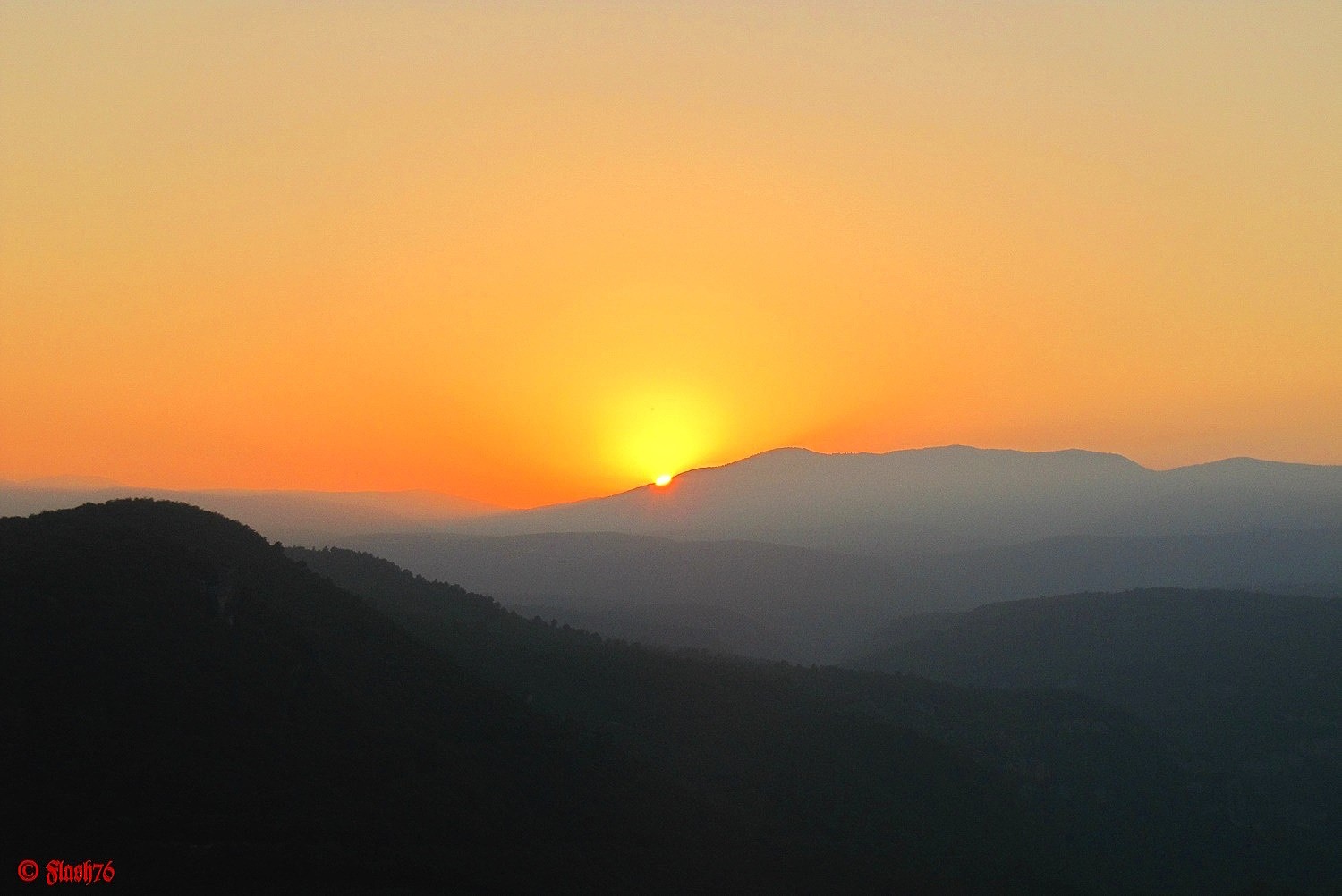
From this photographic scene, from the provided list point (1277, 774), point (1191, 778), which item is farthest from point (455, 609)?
point (1277, 774)

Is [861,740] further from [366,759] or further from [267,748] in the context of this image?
[267,748]

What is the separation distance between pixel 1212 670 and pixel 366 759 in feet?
362

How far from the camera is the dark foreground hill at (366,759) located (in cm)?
3884

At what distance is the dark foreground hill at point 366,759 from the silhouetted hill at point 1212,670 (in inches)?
1256

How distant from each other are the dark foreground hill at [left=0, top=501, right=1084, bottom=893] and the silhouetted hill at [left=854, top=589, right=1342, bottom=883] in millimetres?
31909

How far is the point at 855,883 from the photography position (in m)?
56.3

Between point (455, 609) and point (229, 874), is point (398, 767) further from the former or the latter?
point (455, 609)

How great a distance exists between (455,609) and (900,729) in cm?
3542

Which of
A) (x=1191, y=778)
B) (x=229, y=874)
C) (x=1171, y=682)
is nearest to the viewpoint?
(x=229, y=874)
